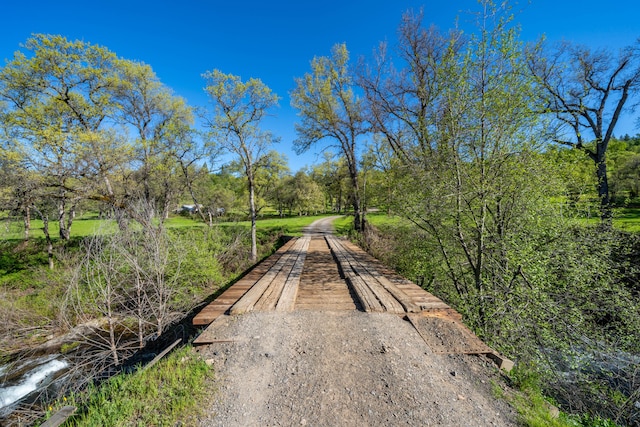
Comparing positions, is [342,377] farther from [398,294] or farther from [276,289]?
[276,289]

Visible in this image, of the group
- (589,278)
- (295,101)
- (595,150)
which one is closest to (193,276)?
(589,278)

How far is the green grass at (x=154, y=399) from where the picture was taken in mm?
2316

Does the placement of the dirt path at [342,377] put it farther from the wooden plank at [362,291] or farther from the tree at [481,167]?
the tree at [481,167]

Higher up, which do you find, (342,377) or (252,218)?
(252,218)

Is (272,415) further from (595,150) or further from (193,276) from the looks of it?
(595,150)

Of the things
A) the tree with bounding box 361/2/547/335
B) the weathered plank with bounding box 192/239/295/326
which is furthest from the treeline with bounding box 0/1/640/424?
the weathered plank with bounding box 192/239/295/326

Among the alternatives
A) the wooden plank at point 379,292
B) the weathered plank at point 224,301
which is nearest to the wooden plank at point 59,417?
the weathered plank at point 224,301

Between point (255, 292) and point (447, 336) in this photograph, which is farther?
point (255, 292)

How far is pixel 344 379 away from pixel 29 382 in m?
9.30

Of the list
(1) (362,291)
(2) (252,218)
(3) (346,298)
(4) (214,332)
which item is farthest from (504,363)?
(2) (252,218)

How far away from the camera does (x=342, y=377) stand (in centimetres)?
286

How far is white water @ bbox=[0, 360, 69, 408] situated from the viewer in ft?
18.9

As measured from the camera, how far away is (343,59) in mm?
14820

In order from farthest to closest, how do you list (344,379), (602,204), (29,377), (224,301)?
(602,204), (29,377), (224,301), (344,379)
